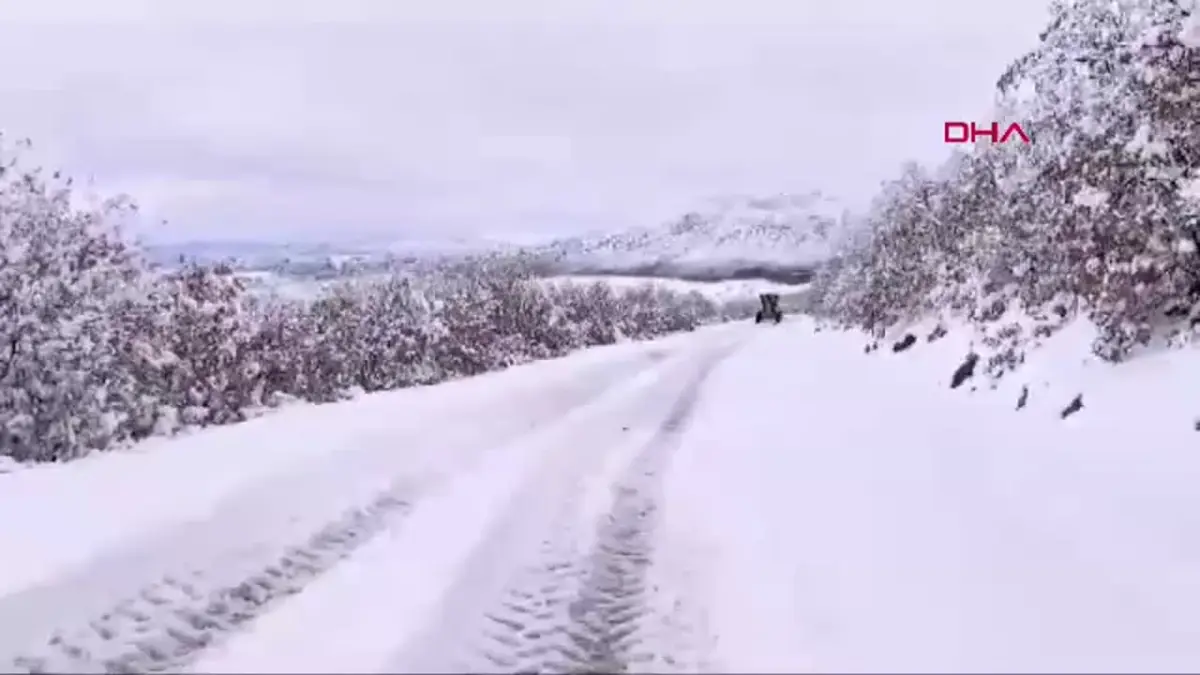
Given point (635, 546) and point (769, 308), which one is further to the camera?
point (769, 308)

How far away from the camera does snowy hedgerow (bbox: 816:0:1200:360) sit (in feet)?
42.3

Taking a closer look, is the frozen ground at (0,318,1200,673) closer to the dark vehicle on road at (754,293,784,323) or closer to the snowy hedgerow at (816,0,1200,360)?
the snowy hedgerow at (816,0,1200,360)

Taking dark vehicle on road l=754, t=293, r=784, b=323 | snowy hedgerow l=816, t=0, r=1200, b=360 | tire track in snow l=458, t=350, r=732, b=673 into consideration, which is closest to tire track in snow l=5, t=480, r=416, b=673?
tire track in snow l=458, t=350, r=732, b=673

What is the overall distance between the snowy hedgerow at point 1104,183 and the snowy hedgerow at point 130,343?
12706mm

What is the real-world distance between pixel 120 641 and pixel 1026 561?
520 cm

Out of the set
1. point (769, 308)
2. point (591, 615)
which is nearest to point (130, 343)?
point (591, 615)

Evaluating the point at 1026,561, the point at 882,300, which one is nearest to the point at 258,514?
the point at 1026,561

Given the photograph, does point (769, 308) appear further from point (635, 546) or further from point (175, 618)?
point (175, 618)

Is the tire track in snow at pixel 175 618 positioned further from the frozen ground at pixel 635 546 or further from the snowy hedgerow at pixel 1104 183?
the snowy hedgerow at pixel 1104 183

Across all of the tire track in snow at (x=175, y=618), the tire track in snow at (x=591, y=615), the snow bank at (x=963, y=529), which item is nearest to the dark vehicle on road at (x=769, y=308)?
the snow bank at (x=963, y=529)

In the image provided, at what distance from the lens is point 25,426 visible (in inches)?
554

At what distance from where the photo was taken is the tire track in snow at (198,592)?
5.48 metres

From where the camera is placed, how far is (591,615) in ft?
19.9

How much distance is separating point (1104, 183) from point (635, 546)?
918cm
